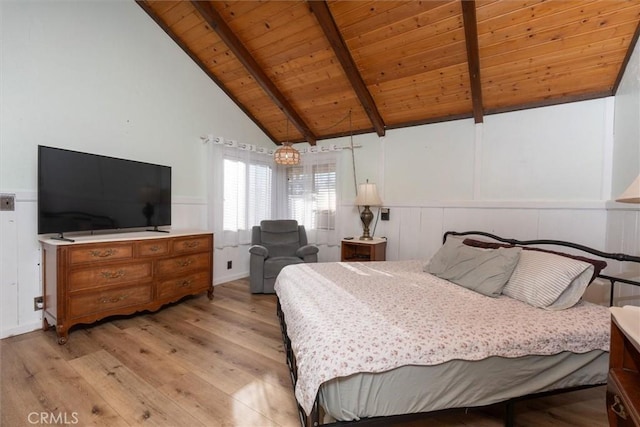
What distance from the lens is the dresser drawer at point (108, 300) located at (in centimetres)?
232

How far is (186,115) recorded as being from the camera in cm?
368

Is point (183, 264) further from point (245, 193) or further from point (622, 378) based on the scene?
point (622, 378)

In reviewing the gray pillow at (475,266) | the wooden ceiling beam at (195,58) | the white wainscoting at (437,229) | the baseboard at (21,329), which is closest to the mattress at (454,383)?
the gray pillow at (475,266)

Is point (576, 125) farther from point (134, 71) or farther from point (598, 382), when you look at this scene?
point (134, 71)

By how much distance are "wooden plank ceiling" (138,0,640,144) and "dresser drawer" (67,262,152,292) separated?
2.61 metres

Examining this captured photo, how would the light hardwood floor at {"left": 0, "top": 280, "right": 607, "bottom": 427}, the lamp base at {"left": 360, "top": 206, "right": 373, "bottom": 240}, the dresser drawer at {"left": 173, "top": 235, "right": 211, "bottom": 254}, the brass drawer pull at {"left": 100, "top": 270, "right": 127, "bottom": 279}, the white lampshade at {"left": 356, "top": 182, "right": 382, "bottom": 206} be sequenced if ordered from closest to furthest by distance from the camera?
the light hardwood floor at {"left": 0, "top": 280, "right": 607, "bottom": 427}
the brass drawer pull at {"left": 100, "top": 270, "right": 127, "bottom": 279}
the dresser drawer at {"left": 173, "top": 235, "right": 211, "bottom": 254}
the white lampshade at {"left": 356, "top": 182, "right": 382, "bottom": 206}
the lamp base at {"left": 360, "top": 206, "right": 373, "bottom": 240}

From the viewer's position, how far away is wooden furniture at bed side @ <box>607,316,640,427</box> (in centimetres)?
91

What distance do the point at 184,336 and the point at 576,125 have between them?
4.22 metres

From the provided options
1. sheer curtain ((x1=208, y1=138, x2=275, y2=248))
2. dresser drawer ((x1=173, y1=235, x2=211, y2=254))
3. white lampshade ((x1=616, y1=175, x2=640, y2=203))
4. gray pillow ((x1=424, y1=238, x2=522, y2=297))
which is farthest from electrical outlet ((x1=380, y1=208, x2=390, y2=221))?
white lampshade ((x1=616, y1=175, x2=640, y2=203))

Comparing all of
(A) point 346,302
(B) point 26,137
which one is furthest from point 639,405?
(B) point 26,137

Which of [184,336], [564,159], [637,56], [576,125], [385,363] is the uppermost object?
[637,56]

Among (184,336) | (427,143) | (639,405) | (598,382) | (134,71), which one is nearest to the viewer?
(639,405)

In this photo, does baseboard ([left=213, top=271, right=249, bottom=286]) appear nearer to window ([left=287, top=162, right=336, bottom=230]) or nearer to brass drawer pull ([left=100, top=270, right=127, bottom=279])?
window ([left=287, top=162, right=336, bottom=230])

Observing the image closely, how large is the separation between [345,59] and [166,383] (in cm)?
329
